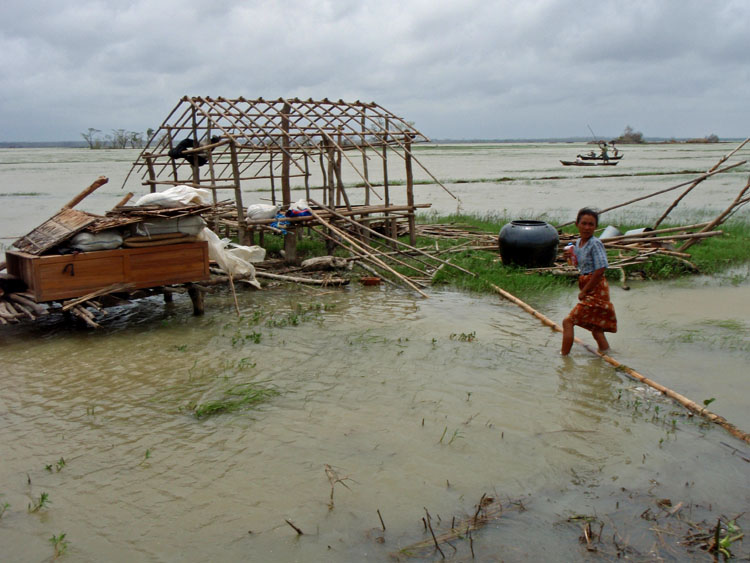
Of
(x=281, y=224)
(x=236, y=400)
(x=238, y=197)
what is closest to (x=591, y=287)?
(x=236, y=400)

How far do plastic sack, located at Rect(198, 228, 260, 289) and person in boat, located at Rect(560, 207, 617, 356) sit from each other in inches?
149

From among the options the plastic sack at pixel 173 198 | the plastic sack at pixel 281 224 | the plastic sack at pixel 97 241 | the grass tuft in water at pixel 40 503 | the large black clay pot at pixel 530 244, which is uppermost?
the plastic sack at pixel 173 198

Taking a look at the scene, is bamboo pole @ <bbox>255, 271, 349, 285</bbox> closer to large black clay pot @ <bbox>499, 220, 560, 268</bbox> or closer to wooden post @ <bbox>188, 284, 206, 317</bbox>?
wooden post @ <bbox>188, 284, 206, 317</bbox>

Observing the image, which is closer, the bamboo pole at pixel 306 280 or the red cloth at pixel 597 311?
the red cloth at pixel 597 311

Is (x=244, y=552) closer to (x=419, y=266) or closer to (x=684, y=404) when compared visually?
(x=684, y=404)

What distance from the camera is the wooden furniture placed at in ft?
18.5

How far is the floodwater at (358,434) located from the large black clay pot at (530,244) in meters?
1.89

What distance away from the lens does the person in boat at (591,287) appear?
5098 mm

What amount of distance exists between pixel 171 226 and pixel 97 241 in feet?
2.37

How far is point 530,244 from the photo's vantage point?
28.8 ft

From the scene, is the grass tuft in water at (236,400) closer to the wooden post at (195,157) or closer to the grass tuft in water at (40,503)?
the grass tuft in water at (40,503)

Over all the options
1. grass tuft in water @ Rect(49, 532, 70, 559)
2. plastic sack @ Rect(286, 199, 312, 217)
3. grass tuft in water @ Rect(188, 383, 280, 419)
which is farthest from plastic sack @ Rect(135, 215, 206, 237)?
grass tuft in water @ Rect(49, 532, 70, 559)

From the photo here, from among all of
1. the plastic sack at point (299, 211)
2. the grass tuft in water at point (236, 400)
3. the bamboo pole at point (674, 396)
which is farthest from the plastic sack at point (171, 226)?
the bamboo pole at point (674, 396)

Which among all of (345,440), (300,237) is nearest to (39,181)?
(300,237)
